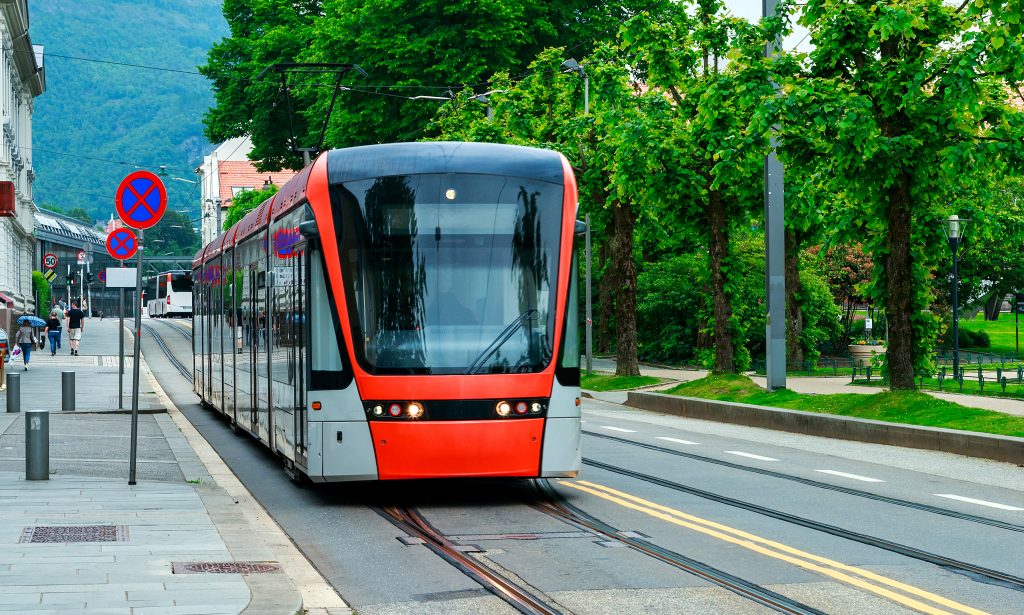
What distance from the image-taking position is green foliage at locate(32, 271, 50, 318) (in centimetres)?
7194

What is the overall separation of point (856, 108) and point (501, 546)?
1230 centimetres

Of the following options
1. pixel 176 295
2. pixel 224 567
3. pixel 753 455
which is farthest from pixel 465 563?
pixel 176 295

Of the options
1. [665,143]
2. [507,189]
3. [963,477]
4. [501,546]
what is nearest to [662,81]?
[665,143]

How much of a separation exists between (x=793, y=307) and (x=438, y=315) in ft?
96.3

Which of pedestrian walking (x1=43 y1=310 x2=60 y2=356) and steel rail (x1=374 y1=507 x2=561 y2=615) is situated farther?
pedestrian walking (x1=43 y1=310 x2=60 y2=356)

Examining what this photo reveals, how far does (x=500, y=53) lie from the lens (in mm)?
45719

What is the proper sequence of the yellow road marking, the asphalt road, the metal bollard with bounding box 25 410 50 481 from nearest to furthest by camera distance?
the yellow road marking < the asphalt road < the metal bollard with bounding box 25 410 50 481

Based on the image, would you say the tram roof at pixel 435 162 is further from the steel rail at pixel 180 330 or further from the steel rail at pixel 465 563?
the steel rail at pixel 180 330

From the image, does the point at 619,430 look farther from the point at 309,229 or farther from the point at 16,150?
the point at 16,150

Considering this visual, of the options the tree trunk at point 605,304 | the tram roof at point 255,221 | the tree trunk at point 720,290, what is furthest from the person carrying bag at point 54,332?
the tram roof at point 255,221

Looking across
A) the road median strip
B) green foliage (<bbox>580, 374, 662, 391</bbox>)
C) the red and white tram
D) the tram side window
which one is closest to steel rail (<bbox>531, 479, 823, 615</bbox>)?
the red and white tram

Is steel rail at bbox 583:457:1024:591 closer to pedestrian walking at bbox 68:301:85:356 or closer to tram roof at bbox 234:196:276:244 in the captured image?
tram roof at bbox 234:196:276:244

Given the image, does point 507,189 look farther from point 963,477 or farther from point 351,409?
point 963,477

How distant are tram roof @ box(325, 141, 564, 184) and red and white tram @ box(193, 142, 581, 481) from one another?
0.5 inches
